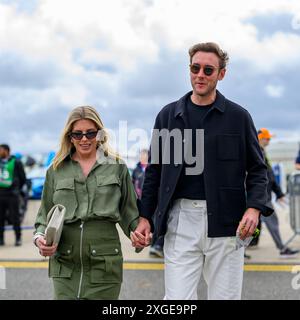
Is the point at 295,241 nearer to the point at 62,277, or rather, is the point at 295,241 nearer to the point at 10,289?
the point at 10,289

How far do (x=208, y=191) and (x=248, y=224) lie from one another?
0.31m

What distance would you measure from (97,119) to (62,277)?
1.03 m

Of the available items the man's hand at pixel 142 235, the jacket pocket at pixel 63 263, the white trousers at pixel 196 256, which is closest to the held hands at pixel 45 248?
the jacket pocket at pixel 63 263

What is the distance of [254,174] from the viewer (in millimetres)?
3973

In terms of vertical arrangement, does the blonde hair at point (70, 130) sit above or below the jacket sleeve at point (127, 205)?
above

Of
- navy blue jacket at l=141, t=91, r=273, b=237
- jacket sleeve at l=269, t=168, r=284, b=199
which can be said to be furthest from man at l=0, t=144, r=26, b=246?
navy blue jacket at l=141, t=91, r=273, b=237

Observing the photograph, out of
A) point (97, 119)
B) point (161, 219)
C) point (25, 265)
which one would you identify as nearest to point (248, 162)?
point (161, 219)

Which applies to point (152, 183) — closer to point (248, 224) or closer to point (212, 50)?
point (248, 224)

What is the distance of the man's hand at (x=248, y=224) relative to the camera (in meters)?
3.74

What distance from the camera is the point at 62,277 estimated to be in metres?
3.87

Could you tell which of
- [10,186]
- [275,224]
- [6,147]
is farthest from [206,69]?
[10,186]

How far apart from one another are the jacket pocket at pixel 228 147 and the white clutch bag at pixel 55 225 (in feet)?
3.35

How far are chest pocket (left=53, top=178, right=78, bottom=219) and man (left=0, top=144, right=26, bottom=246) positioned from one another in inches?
284

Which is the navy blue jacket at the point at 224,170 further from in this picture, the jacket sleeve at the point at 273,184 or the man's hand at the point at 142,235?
the jacket sleeve at the point at 273,184
